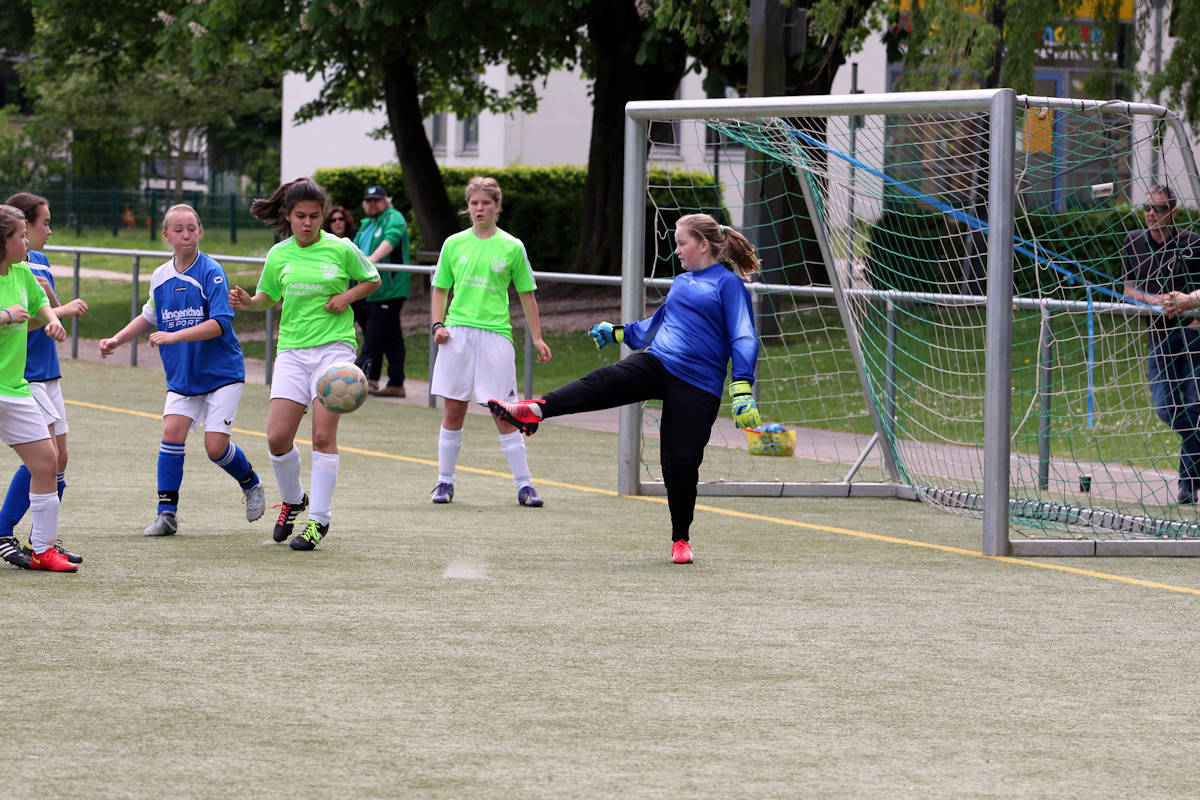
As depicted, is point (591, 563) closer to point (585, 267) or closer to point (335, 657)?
point (335, 657)

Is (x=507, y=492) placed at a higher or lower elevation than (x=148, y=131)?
lower

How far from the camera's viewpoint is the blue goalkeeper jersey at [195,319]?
28.2 feet

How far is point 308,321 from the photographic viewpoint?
8.53 metres

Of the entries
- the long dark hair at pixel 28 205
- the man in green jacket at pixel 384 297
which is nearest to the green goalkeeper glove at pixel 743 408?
the long dark hair at pixel 28 205

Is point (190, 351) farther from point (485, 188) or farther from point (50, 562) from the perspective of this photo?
point (485, 188)

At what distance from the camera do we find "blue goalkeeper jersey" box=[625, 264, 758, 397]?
27.5ft

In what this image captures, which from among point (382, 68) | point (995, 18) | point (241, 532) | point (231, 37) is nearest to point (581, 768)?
point (241, 532)

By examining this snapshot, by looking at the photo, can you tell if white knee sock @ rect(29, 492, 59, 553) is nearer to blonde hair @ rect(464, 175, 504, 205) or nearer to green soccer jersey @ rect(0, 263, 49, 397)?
green soccer jersey @ rect(0, 263, 49, 397)

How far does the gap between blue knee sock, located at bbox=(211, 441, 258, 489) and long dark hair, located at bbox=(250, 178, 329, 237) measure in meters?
1.08

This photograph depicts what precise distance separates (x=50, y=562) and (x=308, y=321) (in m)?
1.65

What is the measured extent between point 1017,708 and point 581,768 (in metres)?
1.55

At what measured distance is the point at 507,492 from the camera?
11.0m

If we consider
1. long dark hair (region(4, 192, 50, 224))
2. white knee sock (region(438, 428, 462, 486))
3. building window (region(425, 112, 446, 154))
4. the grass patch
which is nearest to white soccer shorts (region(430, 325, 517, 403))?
white knee sock (region(438, 428, 462, 486))

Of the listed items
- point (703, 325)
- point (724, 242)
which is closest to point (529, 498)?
point (703, 325)
